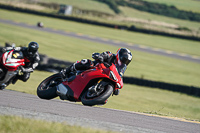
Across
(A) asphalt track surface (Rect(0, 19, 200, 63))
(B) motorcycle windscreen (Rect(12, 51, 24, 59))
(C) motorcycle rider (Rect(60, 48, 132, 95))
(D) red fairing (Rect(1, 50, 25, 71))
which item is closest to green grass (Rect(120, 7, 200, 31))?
(A) asphalt track surface (Rect(0, 19, 200, 63))

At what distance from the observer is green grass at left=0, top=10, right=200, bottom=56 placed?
3347 cm

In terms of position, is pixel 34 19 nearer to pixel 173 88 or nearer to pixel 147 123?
pixel 173 88

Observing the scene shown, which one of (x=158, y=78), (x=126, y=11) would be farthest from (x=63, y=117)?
(x=126, y=11)

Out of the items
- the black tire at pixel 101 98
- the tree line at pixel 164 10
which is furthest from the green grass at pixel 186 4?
the black tire at pixel 101 98

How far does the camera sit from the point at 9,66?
9023 millimetres

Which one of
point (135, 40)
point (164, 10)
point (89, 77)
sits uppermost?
point (89, 77)

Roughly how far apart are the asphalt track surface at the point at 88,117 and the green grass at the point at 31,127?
0.60 metres

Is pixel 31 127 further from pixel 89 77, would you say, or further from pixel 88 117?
pixel 89 77

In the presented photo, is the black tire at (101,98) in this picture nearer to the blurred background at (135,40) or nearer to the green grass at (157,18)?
the blurred background at (135,40)

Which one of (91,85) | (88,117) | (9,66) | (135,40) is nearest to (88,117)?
(88,117)

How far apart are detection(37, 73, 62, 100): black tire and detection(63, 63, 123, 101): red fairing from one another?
64 centimetres

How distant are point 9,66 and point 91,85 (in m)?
3.24

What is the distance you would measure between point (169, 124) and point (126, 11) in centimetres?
4324

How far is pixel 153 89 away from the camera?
15.1 metres
